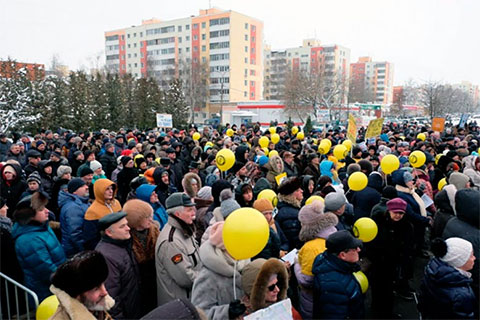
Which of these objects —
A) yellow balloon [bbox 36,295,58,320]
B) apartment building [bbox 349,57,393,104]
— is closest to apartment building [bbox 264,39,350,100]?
apartment building [bbox 349,57,393,104]

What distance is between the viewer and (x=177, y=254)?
3.41 m

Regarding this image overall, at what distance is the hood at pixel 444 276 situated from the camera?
2.97 metres

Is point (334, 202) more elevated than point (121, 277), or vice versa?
point (334, 202)

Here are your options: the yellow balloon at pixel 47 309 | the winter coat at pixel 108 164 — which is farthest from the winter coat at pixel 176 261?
the winter coat at pixel 108 164

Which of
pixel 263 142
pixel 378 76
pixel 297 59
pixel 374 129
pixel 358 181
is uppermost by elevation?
pixel 297 59

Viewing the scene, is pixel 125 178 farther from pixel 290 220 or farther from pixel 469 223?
pixel 469 223

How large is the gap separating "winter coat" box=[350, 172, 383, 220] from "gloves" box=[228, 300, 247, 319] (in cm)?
391

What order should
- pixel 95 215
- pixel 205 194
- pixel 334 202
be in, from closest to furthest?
pixel 334 202 → pixel 95 215 → pixel 205 194

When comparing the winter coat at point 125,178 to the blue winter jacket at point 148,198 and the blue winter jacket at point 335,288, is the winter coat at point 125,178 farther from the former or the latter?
the blue winter jacket at point 335,288

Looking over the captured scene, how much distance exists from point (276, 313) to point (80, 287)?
131 centimetres

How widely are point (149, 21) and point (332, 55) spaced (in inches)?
1893

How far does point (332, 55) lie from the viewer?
93.1 metres

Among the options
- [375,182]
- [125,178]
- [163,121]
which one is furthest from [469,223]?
[163,121]

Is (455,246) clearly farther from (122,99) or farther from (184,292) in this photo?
(122,99)
